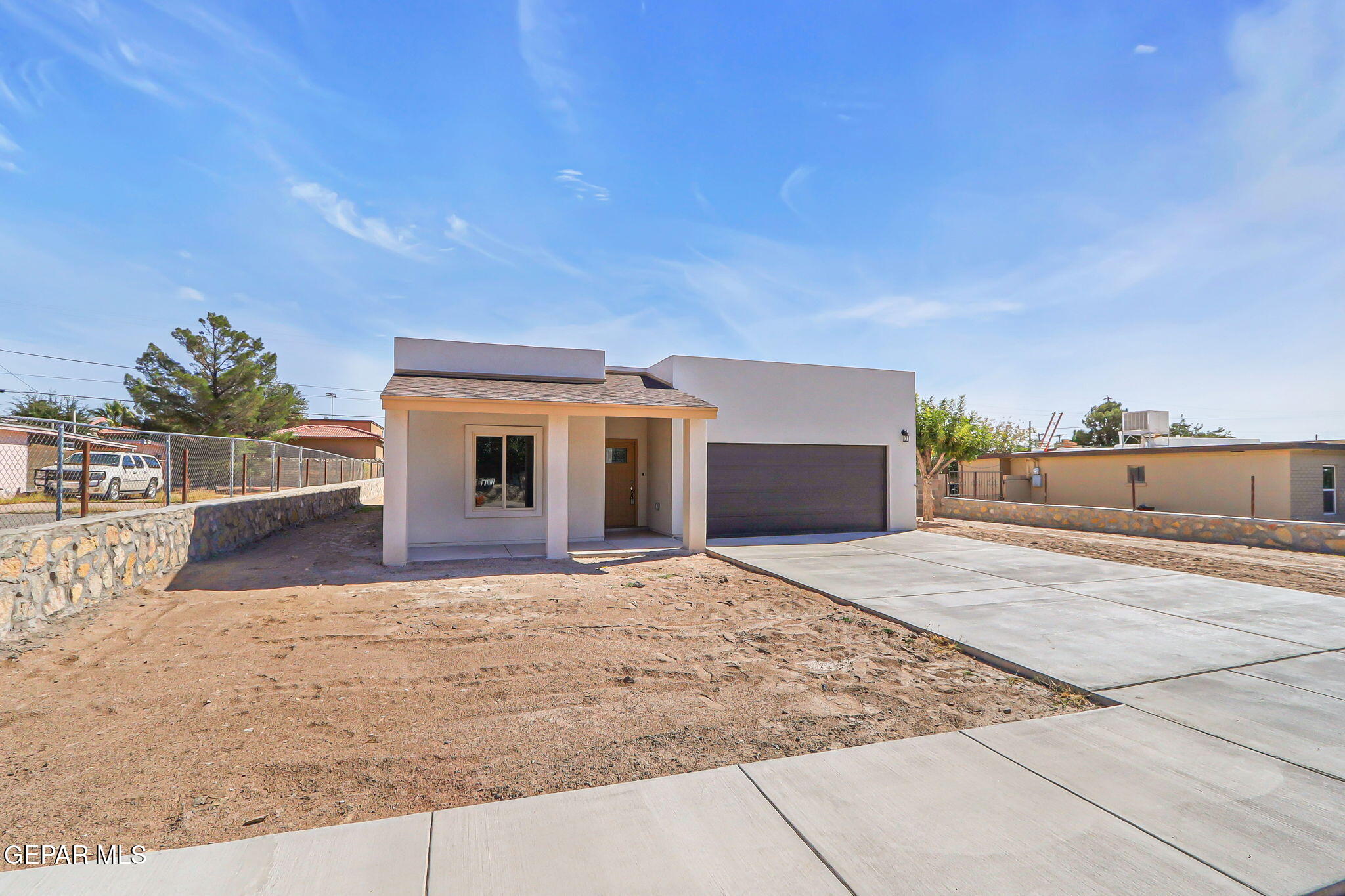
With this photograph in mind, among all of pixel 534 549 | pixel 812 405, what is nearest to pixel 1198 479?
pixel 812 405

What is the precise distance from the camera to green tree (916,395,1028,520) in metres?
18.8

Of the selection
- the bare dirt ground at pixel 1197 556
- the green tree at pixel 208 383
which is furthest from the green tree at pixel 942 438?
the green tree at pixel 208 383

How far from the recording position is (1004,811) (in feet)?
9.52

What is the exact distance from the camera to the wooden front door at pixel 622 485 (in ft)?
47.6

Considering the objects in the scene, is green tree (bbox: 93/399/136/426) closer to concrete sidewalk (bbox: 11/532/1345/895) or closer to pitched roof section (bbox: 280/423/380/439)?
pitched roof section (bbox: 280/423/380/439)

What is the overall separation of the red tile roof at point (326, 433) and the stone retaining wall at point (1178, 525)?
35845 millimetres

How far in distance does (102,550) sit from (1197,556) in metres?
18.1

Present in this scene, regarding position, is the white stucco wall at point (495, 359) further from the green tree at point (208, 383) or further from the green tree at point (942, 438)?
the green tree at point (208, 383)

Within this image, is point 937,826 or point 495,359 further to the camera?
point 495,359

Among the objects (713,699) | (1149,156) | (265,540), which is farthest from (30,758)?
(1149,156)

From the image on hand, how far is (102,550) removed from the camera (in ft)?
22.7

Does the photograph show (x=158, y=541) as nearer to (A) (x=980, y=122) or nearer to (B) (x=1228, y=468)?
(A) (x=980, y=122)

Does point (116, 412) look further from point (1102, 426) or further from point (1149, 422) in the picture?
point (1102, 426)

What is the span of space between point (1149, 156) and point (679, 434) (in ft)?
34.1
